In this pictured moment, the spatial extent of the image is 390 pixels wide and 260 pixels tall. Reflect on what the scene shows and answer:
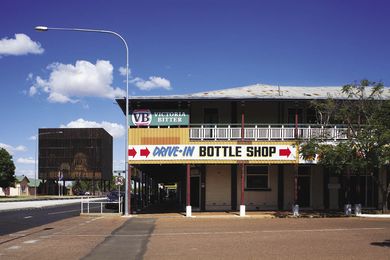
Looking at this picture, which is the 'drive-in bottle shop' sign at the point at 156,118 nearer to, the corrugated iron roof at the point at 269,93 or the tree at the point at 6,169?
the corrugated iron roof at the point at 269,93

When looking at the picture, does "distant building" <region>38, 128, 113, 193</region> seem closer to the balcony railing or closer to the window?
the window

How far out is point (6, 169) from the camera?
267ft

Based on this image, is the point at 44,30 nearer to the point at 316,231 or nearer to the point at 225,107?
the point at 225,107

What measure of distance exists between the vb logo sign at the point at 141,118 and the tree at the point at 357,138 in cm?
829

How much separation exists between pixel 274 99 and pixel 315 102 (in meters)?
2.46

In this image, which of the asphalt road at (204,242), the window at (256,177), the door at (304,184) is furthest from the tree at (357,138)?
the asphalt road at (204,242)

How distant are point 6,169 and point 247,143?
6366cm

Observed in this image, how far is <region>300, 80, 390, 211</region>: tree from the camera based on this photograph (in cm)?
2384

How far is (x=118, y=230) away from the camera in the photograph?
18828 mm

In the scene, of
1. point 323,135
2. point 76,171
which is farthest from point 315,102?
point 76,171

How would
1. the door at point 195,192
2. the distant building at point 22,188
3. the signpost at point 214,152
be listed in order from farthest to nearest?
the distant building at point 22,188 → the door at point 195,192 → the signpost at point 214,152

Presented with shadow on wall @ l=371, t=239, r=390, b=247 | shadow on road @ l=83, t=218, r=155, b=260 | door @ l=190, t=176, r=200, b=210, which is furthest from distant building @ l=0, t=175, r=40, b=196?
shadow on wall @ l=371, t=239, r=390, b=247

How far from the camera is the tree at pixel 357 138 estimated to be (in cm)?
2384

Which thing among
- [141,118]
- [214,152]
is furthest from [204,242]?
[141,118]
